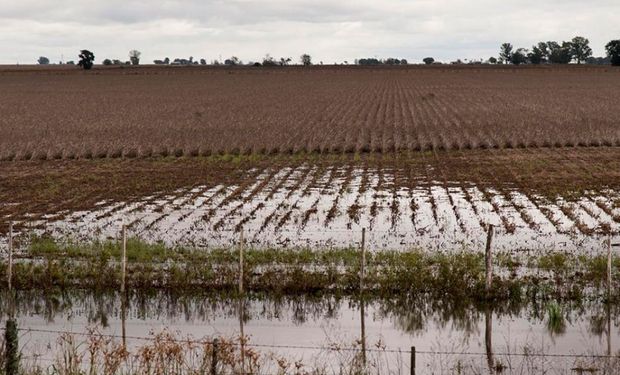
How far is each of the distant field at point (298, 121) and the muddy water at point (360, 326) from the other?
2712 centimetres

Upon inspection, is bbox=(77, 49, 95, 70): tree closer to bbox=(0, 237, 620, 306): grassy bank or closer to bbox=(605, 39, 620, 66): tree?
bbox=(605, 39, 620, 66): tree

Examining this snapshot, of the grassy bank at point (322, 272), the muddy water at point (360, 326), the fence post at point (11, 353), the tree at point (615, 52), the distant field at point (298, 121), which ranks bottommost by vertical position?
the muddy water at point (360, 326)

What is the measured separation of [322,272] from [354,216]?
8.36m

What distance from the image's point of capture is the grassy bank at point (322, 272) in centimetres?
1998

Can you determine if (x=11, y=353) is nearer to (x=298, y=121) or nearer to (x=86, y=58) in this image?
(x=298, y=121)

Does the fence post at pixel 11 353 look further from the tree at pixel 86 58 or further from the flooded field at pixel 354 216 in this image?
the tree at pixel 86 58

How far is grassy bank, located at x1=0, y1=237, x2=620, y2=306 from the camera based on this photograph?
20.0 meters

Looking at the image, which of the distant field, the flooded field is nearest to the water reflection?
the flooded field

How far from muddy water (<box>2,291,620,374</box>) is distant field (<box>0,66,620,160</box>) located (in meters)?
27.1

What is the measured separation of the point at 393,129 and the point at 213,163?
50.5 feet

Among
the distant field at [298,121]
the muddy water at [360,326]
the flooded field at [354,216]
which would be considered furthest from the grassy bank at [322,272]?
the distant field at [298,121]

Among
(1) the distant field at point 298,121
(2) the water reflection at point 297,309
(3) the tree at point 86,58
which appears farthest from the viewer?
(3) the tree at point 86,58

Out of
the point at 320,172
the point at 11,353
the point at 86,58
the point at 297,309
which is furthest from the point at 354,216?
the point at 86,58

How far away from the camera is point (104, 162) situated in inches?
1715
